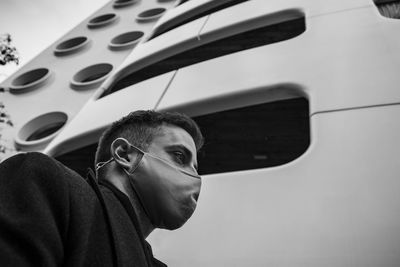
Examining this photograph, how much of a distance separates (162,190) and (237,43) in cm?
680

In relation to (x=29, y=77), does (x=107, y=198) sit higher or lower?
higher

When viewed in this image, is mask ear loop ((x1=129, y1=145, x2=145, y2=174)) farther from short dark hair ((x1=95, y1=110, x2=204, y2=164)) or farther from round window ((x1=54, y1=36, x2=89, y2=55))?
round window ((x1=54, y1=36, x2=89, y2=55))

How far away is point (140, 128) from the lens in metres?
2.26

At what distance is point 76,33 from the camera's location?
14.2 meters

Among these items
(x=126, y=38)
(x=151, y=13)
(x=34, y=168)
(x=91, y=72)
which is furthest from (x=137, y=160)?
(x=151, y=13)

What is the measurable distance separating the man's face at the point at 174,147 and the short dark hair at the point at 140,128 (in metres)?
0.04

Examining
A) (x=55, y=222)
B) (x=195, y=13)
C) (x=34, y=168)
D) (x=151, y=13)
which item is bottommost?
(x=151, y=13)

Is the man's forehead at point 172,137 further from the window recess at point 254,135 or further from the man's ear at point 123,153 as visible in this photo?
the window recess at point 254,135

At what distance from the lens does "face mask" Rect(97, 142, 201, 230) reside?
197 centimetres

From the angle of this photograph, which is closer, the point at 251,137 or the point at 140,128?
the point at 140,128

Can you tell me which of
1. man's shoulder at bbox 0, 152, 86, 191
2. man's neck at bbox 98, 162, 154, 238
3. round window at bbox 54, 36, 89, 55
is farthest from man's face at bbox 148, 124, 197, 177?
round window at bbox 54, 36, 89, 55

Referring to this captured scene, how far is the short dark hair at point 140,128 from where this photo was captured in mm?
2201

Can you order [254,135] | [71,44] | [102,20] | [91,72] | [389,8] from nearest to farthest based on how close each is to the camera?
1. [389,8]
2. [254,135]
3. [91,72]
4. [71,44]
5. [102,20]

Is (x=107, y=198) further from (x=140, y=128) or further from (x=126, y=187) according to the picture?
(x=140, y=128)
